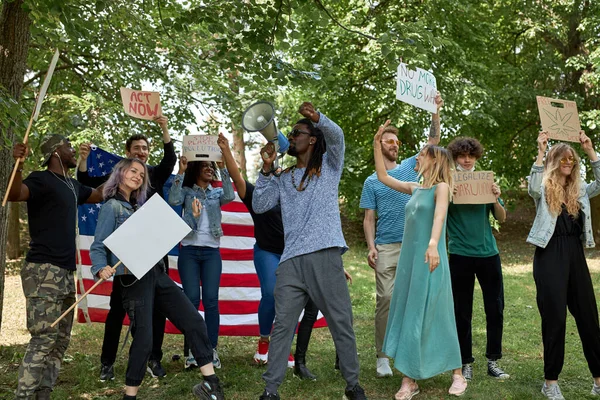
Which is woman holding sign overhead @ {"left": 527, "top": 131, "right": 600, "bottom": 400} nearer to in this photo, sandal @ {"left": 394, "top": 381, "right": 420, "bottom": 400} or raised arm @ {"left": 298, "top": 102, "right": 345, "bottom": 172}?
sandal @ {"left": 394, "top": 381, "right": 420, "bottom": 400}

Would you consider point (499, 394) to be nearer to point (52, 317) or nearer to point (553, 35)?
point (52, 317)

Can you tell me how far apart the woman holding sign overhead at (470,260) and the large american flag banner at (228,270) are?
1.76 m

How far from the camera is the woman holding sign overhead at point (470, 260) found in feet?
18.1

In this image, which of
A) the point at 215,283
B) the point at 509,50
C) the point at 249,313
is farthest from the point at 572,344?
the point at 509,50

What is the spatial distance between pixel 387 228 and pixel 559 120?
1.69m

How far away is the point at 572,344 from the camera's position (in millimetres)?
7676

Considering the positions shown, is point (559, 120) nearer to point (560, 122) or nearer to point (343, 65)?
point (560, 122)

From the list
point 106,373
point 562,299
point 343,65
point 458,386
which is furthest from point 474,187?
point 343,65

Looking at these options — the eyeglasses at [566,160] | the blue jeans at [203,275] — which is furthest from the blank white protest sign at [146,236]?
the eyeglasses at [566,160]

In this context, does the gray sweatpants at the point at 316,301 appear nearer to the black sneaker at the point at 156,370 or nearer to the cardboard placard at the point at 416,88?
the cardboard placard at the point at 416,88

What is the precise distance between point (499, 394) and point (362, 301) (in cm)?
581

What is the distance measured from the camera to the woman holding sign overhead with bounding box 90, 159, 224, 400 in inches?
185

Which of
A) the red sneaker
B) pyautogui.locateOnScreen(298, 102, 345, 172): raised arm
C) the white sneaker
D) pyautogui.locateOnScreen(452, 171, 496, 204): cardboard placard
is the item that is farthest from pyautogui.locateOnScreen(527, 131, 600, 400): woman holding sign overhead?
the red sneaker

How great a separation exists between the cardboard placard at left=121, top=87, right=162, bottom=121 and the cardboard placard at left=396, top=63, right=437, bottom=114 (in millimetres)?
2047
